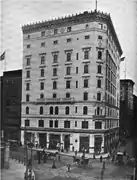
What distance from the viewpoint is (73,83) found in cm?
198

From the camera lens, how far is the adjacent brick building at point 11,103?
218 centimetres

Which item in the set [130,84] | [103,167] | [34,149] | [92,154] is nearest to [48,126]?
[34,149]

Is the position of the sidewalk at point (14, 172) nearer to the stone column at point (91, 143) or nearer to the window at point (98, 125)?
the stone column at point (91, 143)

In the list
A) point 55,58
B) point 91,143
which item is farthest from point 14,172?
point 55,58

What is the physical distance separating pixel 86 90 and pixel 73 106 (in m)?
0.17

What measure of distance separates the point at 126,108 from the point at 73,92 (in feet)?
1.80

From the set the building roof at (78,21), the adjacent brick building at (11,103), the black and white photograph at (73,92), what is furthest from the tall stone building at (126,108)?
the adjacent brick building at (11,103)

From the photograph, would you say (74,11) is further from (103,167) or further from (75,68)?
(103,167)

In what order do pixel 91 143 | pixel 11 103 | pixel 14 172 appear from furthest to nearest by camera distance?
pixel 11 103, pixel 14 172, pixel 91 143

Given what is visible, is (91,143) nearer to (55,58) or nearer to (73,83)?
(73,83)

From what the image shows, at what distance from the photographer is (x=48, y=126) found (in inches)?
79.4

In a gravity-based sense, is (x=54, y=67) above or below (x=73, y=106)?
above

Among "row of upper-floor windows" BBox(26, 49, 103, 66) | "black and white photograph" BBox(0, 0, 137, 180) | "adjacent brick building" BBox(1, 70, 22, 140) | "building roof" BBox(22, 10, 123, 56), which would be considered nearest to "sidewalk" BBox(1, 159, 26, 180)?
"black and white photograph" BBox(0, 0, 137, 180)

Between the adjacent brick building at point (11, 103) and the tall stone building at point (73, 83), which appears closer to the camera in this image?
the tall stone building at point (73, 83)
